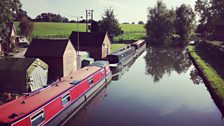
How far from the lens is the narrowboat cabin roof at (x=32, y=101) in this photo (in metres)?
11.8

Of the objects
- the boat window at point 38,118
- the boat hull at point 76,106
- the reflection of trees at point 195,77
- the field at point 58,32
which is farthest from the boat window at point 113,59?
the field at point 58,32

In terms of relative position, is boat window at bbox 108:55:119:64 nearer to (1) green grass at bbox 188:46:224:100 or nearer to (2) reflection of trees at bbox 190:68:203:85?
(2) reflection of trees at bbox 190:68:203:85

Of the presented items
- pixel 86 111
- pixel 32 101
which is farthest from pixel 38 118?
pixel 86 111

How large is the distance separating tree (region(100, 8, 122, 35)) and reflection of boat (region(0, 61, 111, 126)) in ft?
168

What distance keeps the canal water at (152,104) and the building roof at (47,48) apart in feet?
18.9

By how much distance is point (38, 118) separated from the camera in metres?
13.0

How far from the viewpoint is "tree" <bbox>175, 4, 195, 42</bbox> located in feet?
239

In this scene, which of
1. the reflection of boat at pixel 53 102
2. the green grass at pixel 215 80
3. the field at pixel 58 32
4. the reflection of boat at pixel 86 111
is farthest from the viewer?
the field at pixel 58 32

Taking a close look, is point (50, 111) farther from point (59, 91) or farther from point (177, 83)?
point (177, 83)

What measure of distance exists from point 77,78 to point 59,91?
382 centimetres

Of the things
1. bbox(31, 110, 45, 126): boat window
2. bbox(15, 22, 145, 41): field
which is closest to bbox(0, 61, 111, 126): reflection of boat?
bbox(31, 110, 45, 126): boat window

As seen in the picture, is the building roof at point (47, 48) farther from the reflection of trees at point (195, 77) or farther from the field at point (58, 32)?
the field at point (58, 32)

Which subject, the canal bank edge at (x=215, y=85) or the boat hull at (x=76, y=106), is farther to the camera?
the canal bank edge at (x=215, y=85)

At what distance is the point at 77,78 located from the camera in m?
19.8
